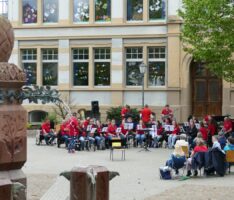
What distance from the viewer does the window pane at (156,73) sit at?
41.0 meters

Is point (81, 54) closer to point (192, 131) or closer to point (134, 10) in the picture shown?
point (134, 10)

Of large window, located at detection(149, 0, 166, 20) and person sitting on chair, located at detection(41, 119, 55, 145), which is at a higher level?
large window, located at detection(149, 0, 166, 20)

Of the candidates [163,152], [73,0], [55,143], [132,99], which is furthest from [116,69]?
[163,152]

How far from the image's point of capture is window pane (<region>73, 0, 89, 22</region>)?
42531 mm

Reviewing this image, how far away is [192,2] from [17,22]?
726 inches

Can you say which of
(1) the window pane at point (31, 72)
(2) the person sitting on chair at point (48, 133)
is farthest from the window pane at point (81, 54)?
(2) the person sitting on chair at point (48, 133)

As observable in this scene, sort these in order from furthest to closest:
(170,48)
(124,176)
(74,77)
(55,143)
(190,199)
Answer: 1. (74,77)
2. (170,48)
3. (55,143)
4. (124,176)
5. (190,199)

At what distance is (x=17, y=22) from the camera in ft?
143

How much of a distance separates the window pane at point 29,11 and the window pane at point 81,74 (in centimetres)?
451

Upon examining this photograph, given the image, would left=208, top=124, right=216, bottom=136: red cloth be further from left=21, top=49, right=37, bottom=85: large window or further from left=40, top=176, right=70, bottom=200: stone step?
left=21, top=49, right=37, bottom=85: large window

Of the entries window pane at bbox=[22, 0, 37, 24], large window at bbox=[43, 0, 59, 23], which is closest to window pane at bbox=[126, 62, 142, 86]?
large window at bbox=[43, 0, 59, 23]

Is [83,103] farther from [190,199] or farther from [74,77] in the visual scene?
[190,199]

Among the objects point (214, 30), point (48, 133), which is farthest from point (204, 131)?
point (48, 133)

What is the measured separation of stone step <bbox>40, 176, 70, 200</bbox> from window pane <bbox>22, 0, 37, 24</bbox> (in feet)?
92.7
